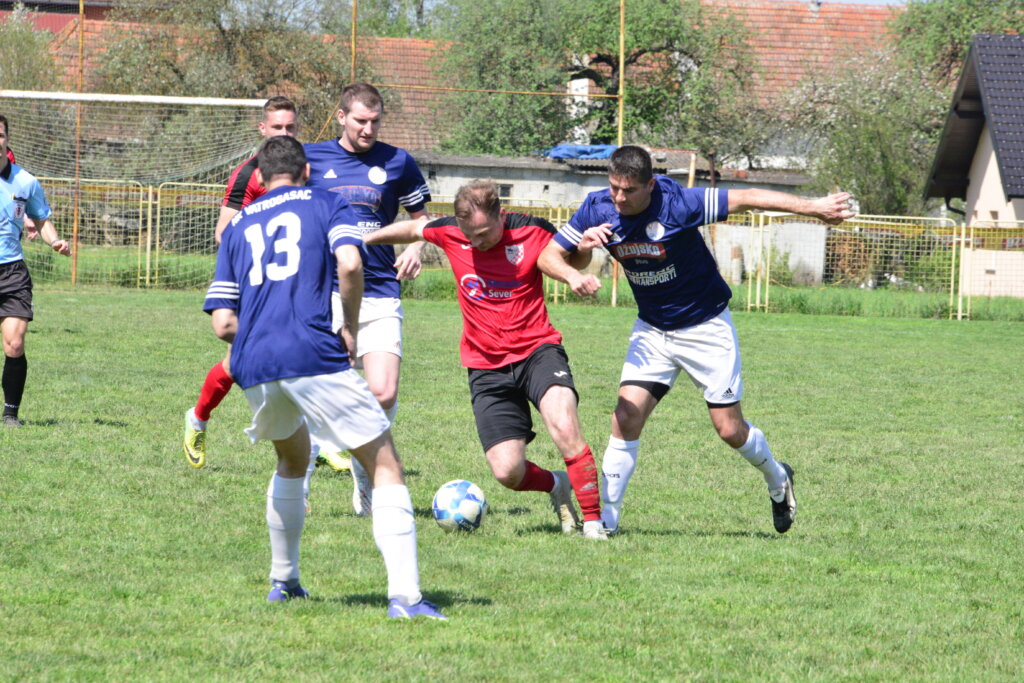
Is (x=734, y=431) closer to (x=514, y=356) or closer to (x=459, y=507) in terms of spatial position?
Answer: (x=514, y=356)

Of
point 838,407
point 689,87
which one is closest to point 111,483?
point 838,407

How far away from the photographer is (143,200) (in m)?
24.1

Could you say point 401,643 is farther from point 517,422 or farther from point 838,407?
point 838,407

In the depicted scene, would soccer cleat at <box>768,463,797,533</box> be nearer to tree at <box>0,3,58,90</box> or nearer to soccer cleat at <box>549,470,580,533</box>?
soccer cleat at <box>549,470,580,533</box>

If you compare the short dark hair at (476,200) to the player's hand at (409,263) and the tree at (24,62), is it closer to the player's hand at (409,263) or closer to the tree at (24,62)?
the player's hand at (409,263)

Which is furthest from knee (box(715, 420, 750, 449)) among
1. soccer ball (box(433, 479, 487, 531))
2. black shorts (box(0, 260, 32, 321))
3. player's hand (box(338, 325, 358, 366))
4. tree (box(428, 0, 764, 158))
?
tree (box(428, 0, 764, 158))

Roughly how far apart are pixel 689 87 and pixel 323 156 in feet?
106

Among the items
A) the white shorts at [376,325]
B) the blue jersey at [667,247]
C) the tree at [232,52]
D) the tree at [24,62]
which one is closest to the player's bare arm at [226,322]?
the white shorts at [376,325]

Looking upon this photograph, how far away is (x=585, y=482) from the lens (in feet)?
20.6

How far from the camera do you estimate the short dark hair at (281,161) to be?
4.63m

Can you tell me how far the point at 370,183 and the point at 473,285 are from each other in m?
0.87

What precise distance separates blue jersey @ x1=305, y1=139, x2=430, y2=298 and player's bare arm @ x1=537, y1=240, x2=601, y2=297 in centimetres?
92

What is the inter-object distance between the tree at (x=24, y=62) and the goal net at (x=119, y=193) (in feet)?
22.6

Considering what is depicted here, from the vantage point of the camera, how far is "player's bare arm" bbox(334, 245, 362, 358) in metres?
4.50
